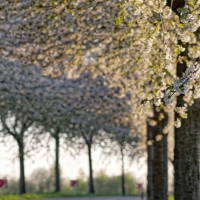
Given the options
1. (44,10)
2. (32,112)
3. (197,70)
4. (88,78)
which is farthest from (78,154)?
(197,70)

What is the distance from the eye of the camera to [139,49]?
13.9 meters

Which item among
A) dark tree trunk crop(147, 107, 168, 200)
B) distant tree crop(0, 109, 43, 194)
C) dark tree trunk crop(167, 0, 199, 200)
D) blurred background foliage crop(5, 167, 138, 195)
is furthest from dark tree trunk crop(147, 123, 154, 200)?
blurred background foliage crop(5, 167, 138, 195)

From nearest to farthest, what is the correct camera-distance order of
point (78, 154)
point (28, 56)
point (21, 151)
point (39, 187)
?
point (28, 56) < point (21, 151) < point (78, 154) < point (39, 187)

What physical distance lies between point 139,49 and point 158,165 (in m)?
6.18

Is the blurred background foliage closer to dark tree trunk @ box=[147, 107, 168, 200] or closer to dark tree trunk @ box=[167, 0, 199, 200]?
dark tree trunk @ box=[147, 107, 168, 200]

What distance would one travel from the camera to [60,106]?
122ft

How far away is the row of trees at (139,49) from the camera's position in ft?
34.0

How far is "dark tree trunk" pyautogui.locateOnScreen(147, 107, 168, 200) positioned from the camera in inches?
737

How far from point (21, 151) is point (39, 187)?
48.5 m

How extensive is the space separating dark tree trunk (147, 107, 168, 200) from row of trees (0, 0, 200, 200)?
3 cm

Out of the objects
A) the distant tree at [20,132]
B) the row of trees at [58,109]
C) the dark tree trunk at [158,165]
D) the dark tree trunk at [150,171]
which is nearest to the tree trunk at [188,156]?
the dark tree trunk at [158,165]

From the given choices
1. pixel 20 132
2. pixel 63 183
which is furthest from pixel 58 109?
pixel 63 183

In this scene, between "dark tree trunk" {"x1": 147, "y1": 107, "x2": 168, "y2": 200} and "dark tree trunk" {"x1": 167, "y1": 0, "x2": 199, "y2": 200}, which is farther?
"dark tree trunk" {"x1": 147, "y1": 107, "x2": 168, "y2": 200}

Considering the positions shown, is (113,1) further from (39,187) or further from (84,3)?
(39,187)
